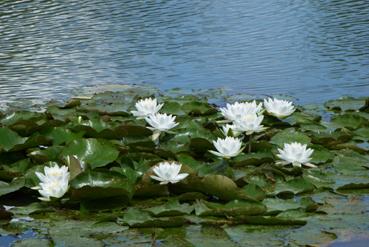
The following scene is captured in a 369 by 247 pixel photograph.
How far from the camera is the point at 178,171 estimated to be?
3129 millimetres

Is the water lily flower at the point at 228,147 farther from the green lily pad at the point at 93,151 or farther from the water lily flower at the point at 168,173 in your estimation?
the green lily pad at the point at 93,151

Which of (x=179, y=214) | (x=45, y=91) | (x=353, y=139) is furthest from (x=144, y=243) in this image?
(x=45, y=91)

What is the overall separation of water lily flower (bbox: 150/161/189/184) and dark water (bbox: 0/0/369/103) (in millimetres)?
2525

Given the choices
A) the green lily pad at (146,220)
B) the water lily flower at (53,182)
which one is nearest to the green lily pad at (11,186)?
the water lily flower at (53,182)

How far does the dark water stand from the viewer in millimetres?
6391

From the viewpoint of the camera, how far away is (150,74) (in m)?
7.08

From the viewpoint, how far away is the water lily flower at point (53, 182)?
308 centimetres

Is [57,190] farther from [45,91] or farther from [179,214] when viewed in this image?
[45,91]

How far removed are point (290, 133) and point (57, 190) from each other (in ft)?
4.58

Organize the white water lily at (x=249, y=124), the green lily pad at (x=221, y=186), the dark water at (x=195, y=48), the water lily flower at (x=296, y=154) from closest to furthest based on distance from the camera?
the green lily pad at (x=221, y=186) < the water lily flower at (x=296, y=154) < the white water lily at (x=249, y=124) < the dark water at (x=195, y=48)

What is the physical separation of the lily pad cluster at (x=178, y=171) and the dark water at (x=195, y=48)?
67.4 inches

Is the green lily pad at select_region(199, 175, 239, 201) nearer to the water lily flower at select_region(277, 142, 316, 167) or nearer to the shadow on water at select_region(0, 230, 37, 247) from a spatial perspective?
the water lily flower at select_region(277, 142, 316, 167)

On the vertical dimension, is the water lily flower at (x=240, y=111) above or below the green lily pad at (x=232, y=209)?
above

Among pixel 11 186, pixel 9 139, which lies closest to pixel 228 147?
pixel 11 186
